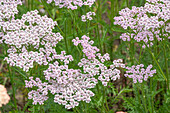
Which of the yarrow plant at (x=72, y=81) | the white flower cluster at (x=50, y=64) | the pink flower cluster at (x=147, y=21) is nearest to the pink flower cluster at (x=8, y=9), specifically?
the white flower cluster at (x=50, y=64)

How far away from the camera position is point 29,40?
Answer: 102 inches

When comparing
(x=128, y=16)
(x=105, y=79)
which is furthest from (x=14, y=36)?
(x=128, y=16)

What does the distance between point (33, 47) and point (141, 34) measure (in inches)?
41.3

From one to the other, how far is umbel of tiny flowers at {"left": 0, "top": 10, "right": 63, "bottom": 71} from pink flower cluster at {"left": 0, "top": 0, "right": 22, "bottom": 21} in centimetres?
8

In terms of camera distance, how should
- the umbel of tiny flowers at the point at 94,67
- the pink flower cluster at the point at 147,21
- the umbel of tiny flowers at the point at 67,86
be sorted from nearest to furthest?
1. the umbel of tiny flowers at the point at 67,86
2. the umbel of tiny flowers at the point at 94,67
3. the pink flower cluster at the point at 147,21

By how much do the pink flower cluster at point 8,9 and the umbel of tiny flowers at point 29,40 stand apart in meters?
0.08

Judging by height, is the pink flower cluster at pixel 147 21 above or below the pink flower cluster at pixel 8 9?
below

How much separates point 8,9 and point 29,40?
45 centimetres

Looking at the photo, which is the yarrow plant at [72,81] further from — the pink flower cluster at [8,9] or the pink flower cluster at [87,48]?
the pink flower cluster at [8,9]

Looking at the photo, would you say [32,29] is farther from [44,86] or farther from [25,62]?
[44,86]

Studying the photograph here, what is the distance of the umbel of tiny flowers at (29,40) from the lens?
99.6 inches

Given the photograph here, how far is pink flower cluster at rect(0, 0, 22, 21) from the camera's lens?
273 centimetres

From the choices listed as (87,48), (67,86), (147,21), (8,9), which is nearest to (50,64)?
(67,86)

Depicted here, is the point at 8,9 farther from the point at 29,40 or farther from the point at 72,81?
the point at 72,81
